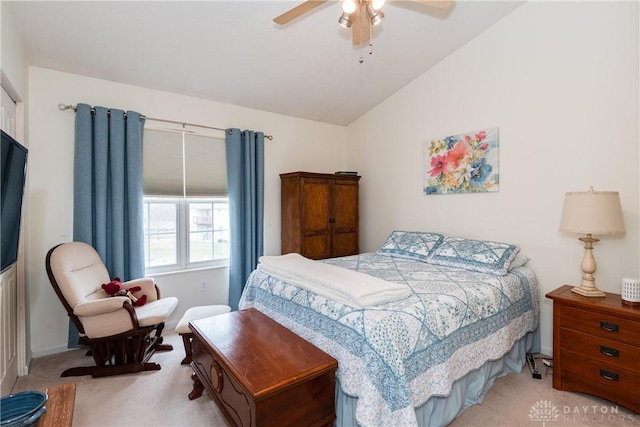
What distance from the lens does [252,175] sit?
3.85 m

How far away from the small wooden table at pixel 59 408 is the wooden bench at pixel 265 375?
64cm

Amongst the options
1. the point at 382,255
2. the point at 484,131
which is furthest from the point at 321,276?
the point at 484,131

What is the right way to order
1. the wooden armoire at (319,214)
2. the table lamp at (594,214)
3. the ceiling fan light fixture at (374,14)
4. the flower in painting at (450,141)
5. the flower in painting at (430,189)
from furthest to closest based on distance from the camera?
1. the wooden armoire at (319,214)
2. the flower in painting at (430,189)
3. the flower in painting at (450,141)
4. the table lamp at (594,214)
5. the ceiling fan light fixture at (374,14)

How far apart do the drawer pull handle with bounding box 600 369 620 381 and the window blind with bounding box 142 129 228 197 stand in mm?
3679

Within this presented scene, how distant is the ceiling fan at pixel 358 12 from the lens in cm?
183

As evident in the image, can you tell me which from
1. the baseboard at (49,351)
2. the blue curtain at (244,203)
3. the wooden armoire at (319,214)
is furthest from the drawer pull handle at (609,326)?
the baseboard at (49,351)

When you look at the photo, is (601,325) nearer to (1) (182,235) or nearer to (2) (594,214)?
(2) (594,214)

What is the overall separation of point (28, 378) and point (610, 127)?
487 cm

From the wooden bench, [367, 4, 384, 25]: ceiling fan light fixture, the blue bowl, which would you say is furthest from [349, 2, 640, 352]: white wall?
the blue bowl

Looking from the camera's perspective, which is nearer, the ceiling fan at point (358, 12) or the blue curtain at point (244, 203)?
the ceiling fan at point (358, 12)

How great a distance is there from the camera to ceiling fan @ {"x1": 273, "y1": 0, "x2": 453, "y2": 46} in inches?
71.9

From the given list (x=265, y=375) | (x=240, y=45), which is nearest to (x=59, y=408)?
(x=265, y=375)

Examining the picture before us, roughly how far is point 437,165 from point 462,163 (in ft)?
0.94

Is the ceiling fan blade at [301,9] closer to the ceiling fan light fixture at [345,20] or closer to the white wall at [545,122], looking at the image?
the ceiling fan light fixture at [345,20]
